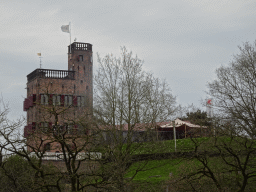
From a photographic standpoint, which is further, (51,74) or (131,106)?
(51,74)

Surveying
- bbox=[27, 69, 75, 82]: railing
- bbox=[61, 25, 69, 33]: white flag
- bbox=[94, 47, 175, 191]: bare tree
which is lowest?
bbox=[94, 47, 175, 191]: bare tree

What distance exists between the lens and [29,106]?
4484 cm

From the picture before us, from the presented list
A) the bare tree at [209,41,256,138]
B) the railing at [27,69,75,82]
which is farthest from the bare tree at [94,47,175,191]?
the railing at [27,69,75,82]

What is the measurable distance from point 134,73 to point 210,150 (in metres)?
10.2

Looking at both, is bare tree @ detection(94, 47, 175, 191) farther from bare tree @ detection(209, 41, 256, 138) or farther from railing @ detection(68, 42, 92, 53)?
railing @ detection(68, 42, 92, 53)

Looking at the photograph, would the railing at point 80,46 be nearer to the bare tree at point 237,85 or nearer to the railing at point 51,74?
the railing at point 51,74

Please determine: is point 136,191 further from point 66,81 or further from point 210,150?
point 66,81

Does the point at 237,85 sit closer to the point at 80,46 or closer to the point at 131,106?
the point at 131,106

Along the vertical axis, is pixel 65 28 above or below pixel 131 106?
above

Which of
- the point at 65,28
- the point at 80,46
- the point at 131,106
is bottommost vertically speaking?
the point at 131,106

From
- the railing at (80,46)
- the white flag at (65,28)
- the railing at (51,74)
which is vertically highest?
the white flag at (65,28)

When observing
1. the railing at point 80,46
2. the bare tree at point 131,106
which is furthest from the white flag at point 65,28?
the bare tree at point 131,106

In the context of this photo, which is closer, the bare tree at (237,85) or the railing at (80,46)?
the bare tree at (237,85)

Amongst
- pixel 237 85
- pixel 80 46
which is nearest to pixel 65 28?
pixel 80 46
